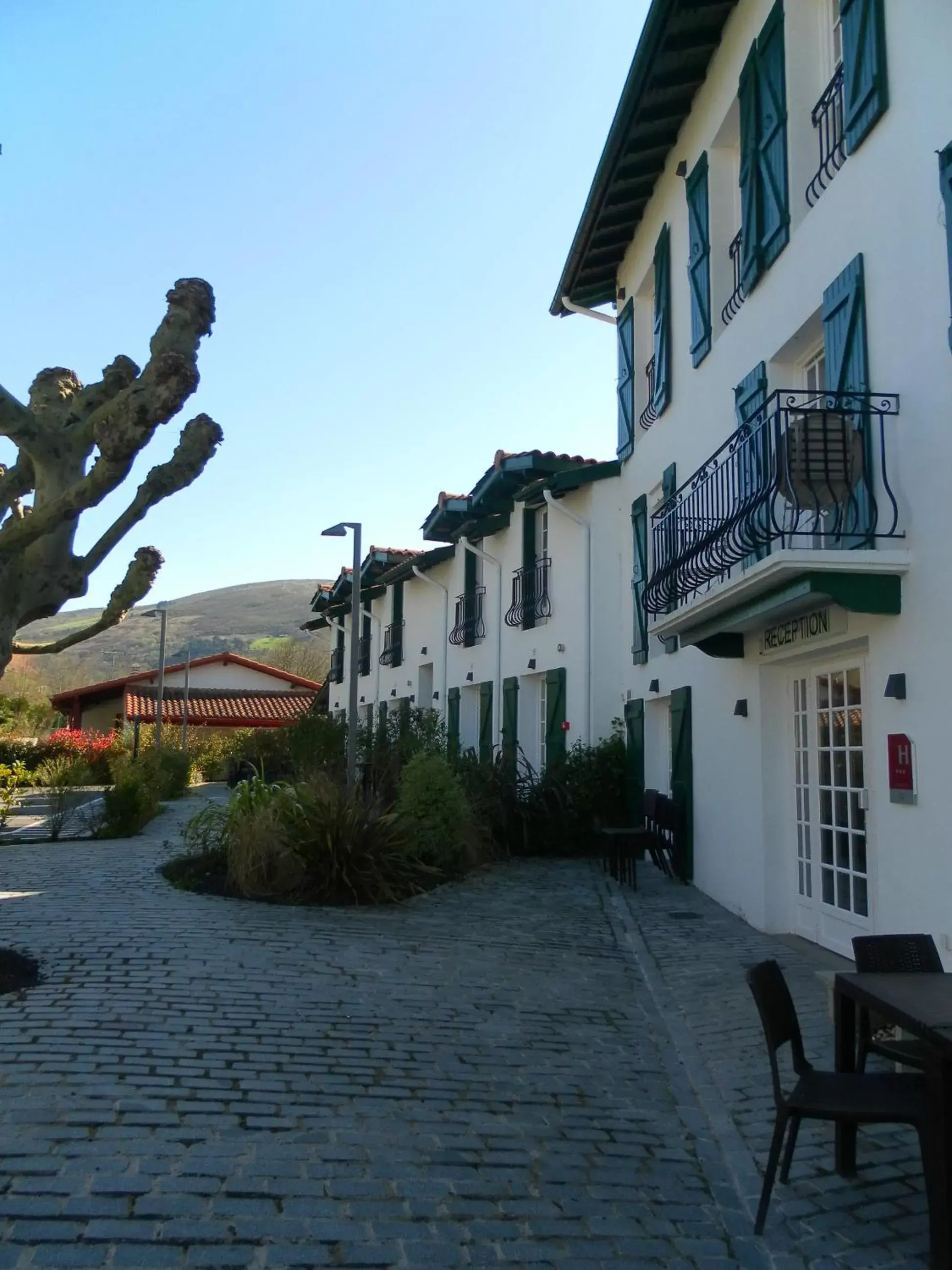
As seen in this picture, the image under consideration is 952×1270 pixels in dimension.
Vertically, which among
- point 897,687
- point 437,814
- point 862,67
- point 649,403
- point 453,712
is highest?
point 862,67

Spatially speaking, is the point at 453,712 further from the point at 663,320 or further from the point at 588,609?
the point at 663,320

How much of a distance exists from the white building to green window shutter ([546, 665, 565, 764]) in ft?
6.50

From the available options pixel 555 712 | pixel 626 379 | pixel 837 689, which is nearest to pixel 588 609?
pixel 555 712

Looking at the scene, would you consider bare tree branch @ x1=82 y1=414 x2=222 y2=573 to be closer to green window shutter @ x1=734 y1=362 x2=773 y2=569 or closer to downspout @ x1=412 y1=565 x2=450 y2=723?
green window shutter @ x1=734 y1=362 x2=773 y2=569

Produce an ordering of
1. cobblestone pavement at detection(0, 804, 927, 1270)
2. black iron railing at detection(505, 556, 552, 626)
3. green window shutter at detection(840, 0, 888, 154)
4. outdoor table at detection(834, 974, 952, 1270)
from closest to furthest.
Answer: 1. outdoor table at detection(834, 974, 952, 1270)
2. cobblestone pavement at detection(0, 804, 927, 1270)
3. green window shutter at detection(840, 0, 888, 154)
4. black iron railing at detection(505, 556, 552, 626)

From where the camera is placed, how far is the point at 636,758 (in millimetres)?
13328

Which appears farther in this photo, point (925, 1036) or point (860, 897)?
point (860, 897)

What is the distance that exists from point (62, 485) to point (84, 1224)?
14.8 ft

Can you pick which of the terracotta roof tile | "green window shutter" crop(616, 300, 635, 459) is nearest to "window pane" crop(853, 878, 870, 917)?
"green window shutter" crop(616, 300, 635, 459)

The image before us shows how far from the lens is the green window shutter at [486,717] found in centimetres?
1786

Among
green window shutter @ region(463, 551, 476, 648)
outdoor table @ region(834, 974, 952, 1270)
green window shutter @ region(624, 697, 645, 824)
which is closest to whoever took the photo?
outdoor table @ region(834, 974, 952, 1270)

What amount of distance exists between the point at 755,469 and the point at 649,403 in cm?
553

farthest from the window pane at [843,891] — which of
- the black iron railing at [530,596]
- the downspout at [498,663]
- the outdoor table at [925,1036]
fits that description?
the downspout at [498,663]

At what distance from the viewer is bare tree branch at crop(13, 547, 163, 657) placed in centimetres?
769
